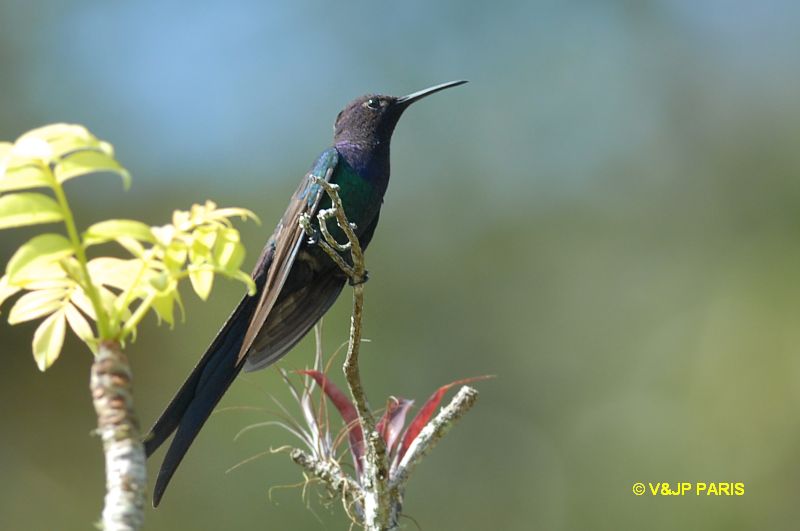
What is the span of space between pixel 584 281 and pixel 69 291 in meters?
9.01

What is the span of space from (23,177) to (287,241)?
249 cm

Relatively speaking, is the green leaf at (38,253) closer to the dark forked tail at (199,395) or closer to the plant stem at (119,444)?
the plant stem at (119,444)

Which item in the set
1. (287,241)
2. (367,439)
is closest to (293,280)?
(287,241)

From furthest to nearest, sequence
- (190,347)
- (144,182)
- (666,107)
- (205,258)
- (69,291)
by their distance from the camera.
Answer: (666,107)
(144,182)
(190,347)
(69,291)
(205,258)

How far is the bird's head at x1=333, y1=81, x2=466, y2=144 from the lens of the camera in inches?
197

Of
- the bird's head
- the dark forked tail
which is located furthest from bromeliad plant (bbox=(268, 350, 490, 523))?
the bird's head

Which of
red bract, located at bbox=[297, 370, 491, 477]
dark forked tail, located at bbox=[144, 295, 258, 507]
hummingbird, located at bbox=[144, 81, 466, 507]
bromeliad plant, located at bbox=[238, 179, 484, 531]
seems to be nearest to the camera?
bromeliad plant, located at bbox=[238, 179, 484, 531]

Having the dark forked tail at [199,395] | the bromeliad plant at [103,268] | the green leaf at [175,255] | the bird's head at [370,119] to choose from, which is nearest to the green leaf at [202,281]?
the bromeliad plant at [103,268]

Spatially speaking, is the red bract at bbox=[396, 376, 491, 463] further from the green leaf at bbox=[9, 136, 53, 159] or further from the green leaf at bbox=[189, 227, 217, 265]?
the green leaf at bbox=[9, 136, 53, 159]

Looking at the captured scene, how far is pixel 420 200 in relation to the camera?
1071 centimetres

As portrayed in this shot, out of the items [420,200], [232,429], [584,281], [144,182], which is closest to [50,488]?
[232,429]

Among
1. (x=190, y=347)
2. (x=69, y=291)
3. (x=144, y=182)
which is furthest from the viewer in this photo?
(x=144, y=182)

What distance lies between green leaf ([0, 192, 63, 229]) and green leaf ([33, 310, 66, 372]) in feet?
1.33

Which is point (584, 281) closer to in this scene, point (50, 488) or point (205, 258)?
point (50, 488)
